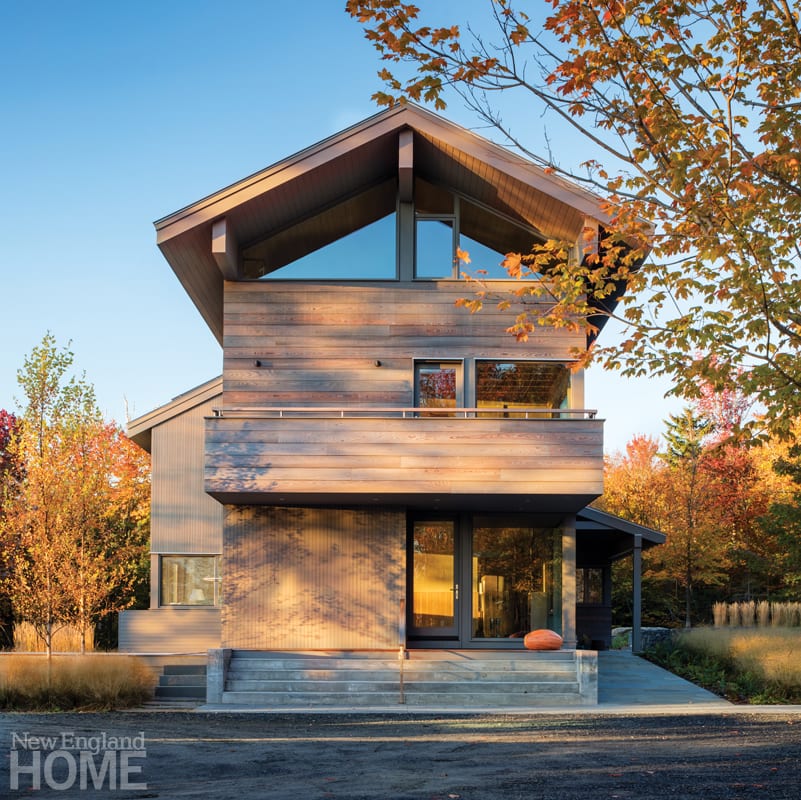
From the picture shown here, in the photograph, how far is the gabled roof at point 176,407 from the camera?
2062 centimetres

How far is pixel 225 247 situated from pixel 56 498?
496 cm

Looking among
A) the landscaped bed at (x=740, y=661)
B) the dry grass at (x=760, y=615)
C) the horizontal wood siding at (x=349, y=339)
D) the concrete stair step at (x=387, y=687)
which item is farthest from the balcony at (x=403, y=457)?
the dry grass at (x=760, y=615)

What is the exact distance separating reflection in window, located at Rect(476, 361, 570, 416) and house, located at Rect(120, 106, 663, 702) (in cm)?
3

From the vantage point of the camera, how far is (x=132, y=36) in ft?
56.7

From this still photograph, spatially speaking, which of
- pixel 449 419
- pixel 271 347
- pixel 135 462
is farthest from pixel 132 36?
pixel 135 462

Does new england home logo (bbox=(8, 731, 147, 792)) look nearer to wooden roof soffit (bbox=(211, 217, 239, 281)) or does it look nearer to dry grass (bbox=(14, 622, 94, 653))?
wooden roof soffit (bbox=(211, 217, 239, 281))

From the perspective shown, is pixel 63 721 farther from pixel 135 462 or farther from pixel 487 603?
pixel 135 462

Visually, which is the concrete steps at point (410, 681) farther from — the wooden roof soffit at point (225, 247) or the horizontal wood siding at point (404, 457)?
the wooden roof soffit at point (225, 247)

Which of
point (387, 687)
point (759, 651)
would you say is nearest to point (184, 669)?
point (387, 687)

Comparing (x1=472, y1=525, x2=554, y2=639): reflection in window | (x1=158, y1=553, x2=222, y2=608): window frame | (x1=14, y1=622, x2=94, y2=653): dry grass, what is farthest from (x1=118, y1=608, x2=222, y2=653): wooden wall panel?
(x1=472, y1=525, x2=554, y2=639): reflection in window

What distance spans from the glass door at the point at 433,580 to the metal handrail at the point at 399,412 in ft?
6.35

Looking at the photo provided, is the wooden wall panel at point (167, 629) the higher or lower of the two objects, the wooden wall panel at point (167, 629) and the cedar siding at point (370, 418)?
the lower

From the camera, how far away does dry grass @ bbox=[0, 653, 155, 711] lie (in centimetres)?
1303

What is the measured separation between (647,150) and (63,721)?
9.32m
